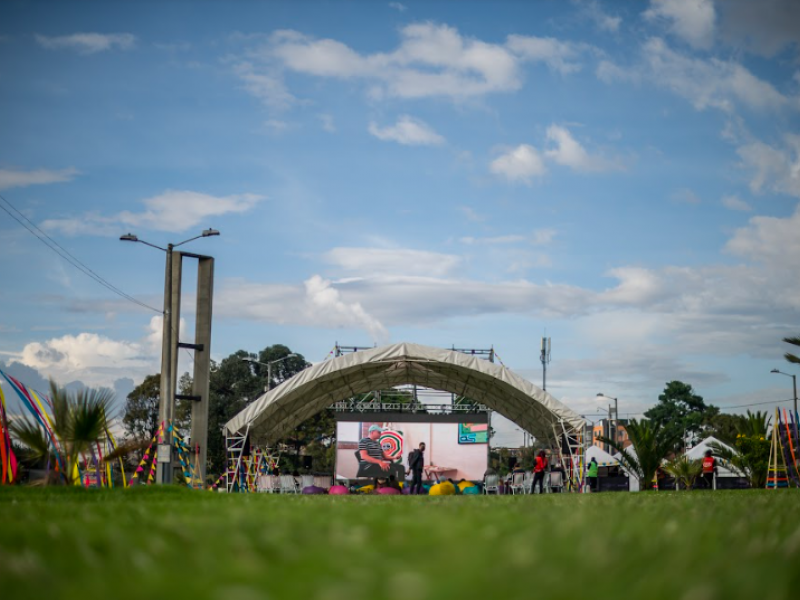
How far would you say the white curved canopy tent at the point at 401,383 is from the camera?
117 ft

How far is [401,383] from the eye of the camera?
44.5m

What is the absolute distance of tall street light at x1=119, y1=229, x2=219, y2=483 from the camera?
88.7 ft

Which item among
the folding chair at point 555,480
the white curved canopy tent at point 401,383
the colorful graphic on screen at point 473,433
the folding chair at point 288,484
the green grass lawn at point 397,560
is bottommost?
the folding chair at point 288,484

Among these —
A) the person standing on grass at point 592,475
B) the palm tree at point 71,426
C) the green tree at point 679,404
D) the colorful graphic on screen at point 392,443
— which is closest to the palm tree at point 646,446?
the person standing on grass at point 592,475

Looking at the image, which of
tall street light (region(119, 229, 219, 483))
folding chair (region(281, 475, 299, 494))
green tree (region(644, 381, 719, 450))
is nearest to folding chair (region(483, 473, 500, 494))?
folding chair (region(281, 475, 299, 494))

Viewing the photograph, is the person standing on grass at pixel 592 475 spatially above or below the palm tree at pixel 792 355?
below

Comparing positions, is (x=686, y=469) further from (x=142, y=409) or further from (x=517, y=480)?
(x=142, y=409)

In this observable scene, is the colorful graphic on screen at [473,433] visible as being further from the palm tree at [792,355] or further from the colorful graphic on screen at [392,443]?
the palm tree at [792,355]

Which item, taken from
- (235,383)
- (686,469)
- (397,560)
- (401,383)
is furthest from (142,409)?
(397,560)

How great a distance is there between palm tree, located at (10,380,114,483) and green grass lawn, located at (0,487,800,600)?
31.9ft

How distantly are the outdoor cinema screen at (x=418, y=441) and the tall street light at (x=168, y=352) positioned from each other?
14665mm

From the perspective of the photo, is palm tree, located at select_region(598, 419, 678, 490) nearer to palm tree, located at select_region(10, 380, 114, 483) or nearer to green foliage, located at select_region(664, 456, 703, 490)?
green foliage, located at select_region(664, 456, 703, 490)

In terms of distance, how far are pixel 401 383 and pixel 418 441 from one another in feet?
10.9

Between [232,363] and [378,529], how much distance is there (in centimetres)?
8481
